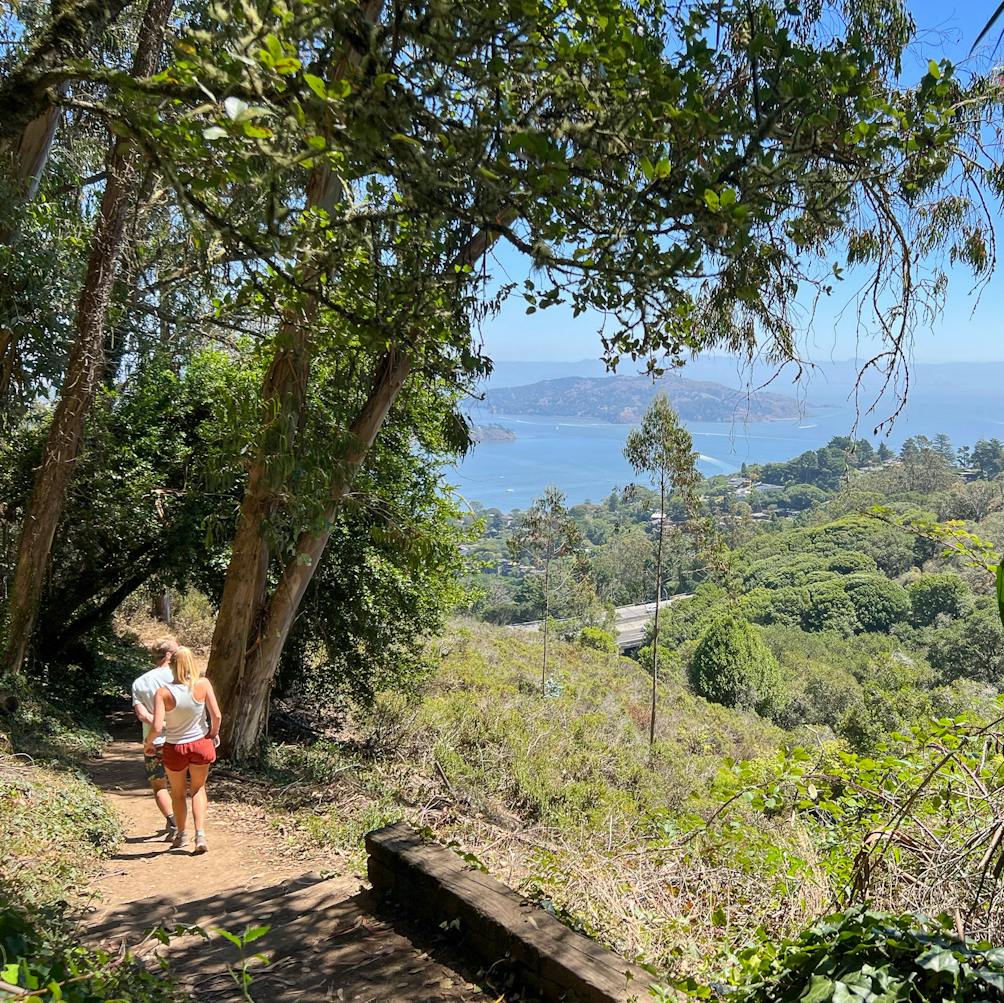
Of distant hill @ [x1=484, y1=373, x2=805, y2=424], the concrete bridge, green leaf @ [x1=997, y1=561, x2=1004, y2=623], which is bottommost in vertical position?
the concrete bridge

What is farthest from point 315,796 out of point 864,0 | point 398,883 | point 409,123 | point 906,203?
point 864,0

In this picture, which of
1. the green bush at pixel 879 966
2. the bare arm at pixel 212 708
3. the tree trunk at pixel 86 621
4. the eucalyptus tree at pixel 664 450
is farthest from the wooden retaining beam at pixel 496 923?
the eucalyptus tree at pixel 664 450

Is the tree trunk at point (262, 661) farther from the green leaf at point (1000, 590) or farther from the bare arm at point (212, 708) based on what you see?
the green leaf at point (1000, 590)

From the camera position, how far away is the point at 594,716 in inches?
672

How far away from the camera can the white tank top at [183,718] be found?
211 inches

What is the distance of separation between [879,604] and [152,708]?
63.5 m

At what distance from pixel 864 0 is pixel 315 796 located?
23.5 ft

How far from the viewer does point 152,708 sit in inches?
221

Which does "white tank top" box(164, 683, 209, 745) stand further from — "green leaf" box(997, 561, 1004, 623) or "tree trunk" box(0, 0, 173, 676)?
"green leaf" box(997, 561, 1004, 623)

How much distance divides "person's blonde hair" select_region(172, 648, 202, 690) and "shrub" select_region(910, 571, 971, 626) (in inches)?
2442

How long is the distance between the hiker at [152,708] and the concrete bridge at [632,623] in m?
44.8

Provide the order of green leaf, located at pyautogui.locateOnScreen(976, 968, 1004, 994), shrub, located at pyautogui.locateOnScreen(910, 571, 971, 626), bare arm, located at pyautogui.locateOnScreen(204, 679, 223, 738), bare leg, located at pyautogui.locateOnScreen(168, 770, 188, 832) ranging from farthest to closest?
shrub, located at pyautogui.locateOnScreen(910, 571, 971, 626)
bare leg, located at pyautogui.locateOnScreen(168, 770, 188, 832)
bare arm, located at pyautogui.locateOnScreen(204, 679, 223, 738)
green leaf, located at pyautogui.locateOnScreen(976, 968, 1004, 994)

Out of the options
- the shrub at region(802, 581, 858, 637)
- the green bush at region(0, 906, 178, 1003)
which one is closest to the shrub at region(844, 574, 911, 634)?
the shrub at region(802, 581, 858, 637)

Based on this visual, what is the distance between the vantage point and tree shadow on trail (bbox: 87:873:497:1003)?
3.36m
